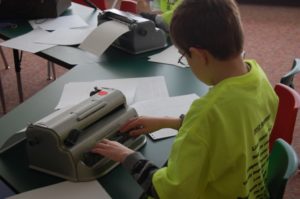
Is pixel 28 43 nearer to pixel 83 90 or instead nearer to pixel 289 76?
pixel 83 90

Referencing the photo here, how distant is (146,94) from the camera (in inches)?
66.3

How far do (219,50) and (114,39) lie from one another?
103cm

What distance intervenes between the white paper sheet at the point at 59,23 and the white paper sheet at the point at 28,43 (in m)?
0.09

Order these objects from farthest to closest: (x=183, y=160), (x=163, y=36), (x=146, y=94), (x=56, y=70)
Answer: (x=56, y=70), (x=163, y=36), (x=146, y=94), (x=183, y=160)

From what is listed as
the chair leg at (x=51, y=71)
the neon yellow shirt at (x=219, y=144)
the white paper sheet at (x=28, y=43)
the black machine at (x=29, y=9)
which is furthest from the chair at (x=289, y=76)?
the chair leg at (x=51, y=71)

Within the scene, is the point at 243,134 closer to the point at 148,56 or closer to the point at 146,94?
the point at 146,94

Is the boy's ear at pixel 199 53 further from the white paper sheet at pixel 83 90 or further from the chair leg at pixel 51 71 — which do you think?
the chair leg at pixel 51 71

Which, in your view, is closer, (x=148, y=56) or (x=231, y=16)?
(x=231, y=16)

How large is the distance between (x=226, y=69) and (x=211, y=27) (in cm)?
12

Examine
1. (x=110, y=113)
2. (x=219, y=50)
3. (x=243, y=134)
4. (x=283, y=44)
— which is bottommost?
(x=283, y=44)

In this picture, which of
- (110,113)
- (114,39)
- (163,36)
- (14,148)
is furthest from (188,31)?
(163,36)

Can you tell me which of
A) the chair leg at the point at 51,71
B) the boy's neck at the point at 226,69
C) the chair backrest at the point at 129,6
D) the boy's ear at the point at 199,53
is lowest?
the chair leg at the point at 51,71

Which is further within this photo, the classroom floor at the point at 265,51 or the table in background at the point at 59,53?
the classroom floor at the point at 265,51

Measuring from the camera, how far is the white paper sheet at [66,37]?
7.11ft
